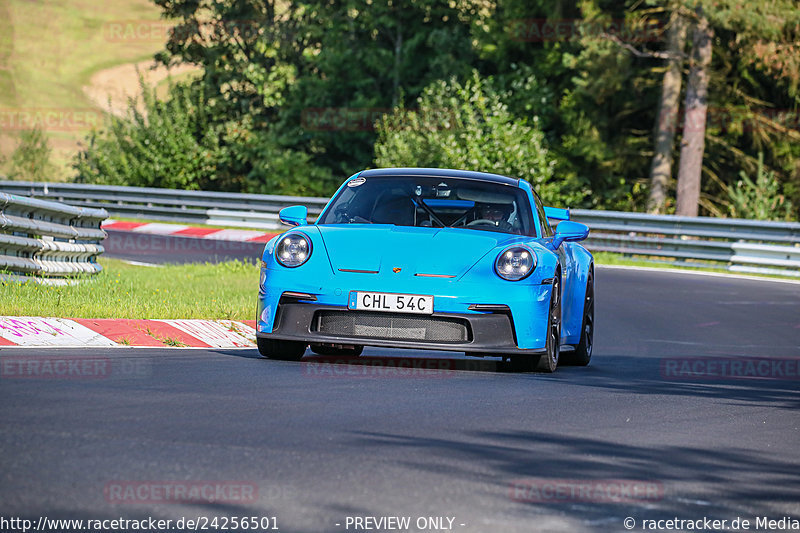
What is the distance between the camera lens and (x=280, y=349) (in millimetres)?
8781

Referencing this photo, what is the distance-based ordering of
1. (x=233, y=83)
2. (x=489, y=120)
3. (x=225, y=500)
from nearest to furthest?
(x=225, y=500) → (x=489, y=120) → (x=233, y=83)

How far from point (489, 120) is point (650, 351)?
21375mm

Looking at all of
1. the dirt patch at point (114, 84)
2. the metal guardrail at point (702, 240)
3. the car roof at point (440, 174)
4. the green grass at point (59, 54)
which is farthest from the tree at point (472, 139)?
the dirt patch at point (114, 84)

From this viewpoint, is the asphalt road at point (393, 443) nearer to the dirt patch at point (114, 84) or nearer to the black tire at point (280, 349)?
the black tire at point (280, 349)

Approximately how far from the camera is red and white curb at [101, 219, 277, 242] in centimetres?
2672

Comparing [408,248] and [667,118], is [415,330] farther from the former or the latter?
[667,118]

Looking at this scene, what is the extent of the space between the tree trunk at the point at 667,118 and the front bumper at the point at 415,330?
24.1 metres

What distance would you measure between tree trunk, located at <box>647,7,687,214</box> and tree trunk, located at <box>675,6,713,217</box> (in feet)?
2.66

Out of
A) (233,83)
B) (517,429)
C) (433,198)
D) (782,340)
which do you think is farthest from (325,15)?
(517,429)

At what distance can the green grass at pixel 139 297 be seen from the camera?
33.7ft

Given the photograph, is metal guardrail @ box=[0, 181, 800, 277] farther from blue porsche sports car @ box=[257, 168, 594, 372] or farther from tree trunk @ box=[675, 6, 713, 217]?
blue porsche sports car @ box=[257, 168, 594, 372]

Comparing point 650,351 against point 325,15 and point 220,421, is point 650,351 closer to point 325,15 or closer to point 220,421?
point 220,421

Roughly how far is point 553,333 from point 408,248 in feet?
3.91

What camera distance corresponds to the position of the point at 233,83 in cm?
4672
